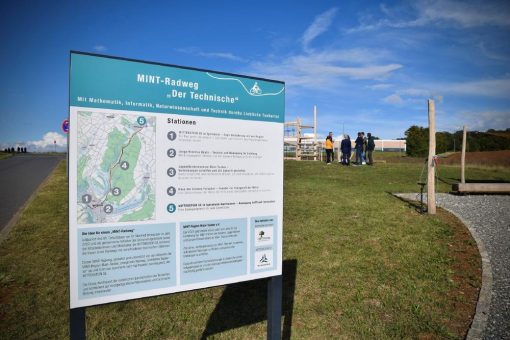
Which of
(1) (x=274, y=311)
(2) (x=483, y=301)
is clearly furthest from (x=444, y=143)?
(1) (x=274, y=311)

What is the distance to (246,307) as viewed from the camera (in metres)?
4.70

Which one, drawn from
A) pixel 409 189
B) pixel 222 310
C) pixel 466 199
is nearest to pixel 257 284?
pixel 222 310

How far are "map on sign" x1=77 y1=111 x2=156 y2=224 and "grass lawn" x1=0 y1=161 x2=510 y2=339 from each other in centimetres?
210

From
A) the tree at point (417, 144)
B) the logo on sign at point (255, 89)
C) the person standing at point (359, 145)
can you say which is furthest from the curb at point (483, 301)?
the tree at point (417, 144)

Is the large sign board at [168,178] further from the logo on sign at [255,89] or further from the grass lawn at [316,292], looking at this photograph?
the grass lawn at [316,292]

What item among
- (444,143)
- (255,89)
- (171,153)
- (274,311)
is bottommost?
(274,311)

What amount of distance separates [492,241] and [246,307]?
522cm

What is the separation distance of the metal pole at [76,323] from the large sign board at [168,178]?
0.08 meters

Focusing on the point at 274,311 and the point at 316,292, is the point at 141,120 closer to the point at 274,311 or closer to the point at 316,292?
the point at 274,311

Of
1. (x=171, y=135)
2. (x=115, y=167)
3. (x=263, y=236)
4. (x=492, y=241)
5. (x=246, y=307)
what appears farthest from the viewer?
(x=492, y=241)

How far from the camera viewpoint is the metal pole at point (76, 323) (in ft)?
8.06

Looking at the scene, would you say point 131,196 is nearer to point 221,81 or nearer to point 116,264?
point 116,264

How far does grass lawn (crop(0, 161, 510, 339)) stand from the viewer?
409cm

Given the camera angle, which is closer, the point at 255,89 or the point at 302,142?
the point at 255,89
